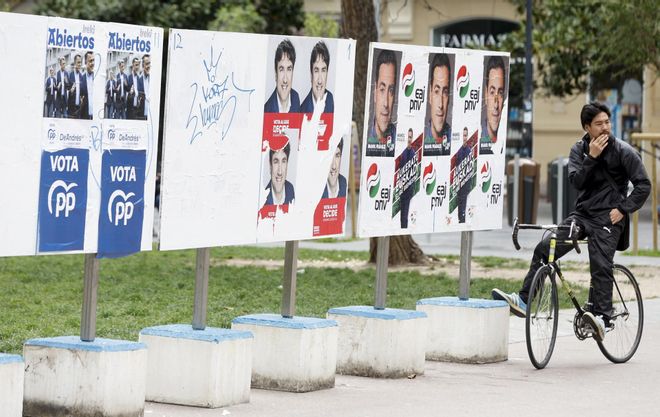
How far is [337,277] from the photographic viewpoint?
667 inches

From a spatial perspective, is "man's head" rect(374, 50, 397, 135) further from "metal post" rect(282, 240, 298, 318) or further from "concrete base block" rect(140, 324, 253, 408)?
"concrete base block" rect(140, 324, 253, 408)

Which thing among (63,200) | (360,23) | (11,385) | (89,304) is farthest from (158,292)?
(11,385)

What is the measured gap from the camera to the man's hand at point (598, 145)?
10539 millimetres

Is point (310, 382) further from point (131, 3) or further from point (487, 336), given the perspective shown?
point (131, 3)

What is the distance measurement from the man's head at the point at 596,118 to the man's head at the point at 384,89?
153cm

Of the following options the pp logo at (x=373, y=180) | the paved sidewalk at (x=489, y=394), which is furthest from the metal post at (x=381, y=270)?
the paved sidewalk at (x=489, y=394)

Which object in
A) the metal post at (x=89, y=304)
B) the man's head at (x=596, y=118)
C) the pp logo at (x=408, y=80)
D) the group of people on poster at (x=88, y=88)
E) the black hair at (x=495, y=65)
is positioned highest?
the black hair at (x=495, y=65)

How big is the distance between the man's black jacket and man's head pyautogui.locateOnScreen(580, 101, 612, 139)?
0.29 feet

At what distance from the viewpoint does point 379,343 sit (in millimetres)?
9742

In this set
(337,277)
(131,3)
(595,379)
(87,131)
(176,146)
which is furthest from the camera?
(131,3)

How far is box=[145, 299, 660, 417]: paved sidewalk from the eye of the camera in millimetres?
8516

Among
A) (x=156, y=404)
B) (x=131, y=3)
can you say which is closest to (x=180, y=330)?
(x=156, y=404)

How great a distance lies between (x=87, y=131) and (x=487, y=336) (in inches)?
161

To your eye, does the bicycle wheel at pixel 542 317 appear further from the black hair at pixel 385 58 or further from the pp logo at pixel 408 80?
the black hair at pixel 385 58
